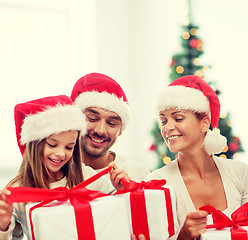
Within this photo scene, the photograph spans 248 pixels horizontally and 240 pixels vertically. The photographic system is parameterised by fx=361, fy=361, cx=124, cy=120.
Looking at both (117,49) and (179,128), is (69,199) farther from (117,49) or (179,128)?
(117,49)

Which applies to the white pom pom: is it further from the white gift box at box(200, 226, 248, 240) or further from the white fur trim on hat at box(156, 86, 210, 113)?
the white gift box at box(200, 226, 248, 240)

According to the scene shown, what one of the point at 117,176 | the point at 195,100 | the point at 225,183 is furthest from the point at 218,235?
the point at 195,100

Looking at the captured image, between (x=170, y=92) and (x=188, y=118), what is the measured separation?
0.47 feet

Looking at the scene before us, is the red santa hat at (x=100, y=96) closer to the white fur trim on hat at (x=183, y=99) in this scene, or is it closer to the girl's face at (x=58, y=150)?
the white fur trim on hat at (x=183, y=99)

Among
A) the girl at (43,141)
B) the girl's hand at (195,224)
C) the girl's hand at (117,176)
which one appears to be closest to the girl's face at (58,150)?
the girl at (43,141)

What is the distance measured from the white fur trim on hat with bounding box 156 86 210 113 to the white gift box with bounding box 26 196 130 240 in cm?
63

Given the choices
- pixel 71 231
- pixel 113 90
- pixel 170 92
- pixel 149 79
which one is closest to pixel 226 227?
pixel 71 231

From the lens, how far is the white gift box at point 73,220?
3.28ft

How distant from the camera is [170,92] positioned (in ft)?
5.42

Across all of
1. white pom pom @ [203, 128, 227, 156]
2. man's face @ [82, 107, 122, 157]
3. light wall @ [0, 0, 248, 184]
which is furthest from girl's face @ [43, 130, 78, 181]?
light wall @ [0, 0, 248, 184]

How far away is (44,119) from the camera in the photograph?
1.33 m

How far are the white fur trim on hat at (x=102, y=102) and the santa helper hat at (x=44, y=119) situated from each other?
1.24 feet

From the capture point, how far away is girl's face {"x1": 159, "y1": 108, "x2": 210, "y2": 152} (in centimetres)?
161

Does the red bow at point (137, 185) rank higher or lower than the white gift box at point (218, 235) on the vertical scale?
higher
